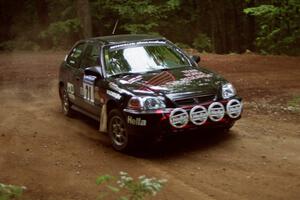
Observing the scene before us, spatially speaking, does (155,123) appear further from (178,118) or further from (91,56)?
(91,56)

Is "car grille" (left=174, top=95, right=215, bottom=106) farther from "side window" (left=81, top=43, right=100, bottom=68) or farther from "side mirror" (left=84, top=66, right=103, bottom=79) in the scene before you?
"side window" (left=81, top=43, right=100, bottom=68)

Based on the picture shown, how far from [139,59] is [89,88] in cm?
110

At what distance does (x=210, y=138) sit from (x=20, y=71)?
1051cm

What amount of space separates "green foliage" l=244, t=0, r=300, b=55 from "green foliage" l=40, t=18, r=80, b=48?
8.56 m

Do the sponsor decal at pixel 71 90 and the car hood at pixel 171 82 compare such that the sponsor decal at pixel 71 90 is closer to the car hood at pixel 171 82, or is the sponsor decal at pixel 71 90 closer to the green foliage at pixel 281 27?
the car hood at pixel 171 82

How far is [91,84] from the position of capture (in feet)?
30.5

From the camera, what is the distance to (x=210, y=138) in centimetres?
904

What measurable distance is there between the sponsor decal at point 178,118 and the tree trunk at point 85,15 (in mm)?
14244

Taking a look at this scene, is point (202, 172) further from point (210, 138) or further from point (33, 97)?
point (33, 97)

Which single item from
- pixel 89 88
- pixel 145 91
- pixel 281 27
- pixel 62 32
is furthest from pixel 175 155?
pixel 62 32

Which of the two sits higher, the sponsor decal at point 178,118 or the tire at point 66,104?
the sponsor decal at point 178,118

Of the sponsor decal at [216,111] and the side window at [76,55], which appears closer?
the sponsor decal at [216,111]

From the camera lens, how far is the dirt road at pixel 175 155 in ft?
22.1

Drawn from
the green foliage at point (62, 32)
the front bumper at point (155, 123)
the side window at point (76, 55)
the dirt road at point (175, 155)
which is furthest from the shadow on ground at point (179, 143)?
the green foliage at point (62, 32)
